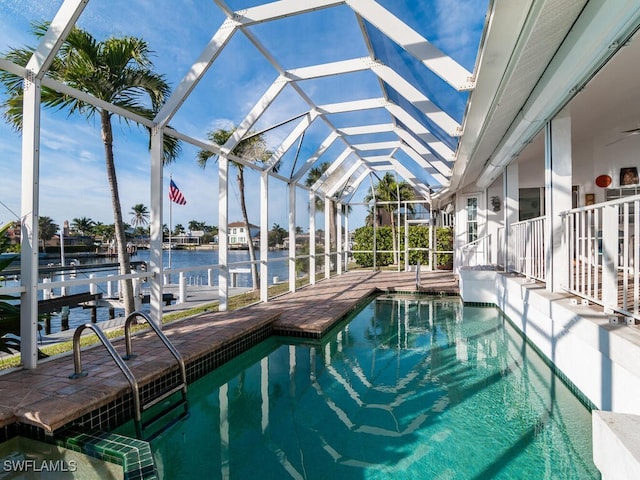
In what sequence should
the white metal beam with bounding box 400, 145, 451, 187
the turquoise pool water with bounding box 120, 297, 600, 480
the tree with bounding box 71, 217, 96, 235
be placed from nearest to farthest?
1. the turquoise pool water with bounding box 120, 297, 600, 480
2. the tree with bounding box 71, 217, 96, 235
3. the white metal beam with bounding box 400, 145, 451, 187

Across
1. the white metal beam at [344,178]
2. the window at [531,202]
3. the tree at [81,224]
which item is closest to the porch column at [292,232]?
the white metal beam at [344,178]

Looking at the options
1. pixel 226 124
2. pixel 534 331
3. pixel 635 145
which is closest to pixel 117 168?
pixel 226 124

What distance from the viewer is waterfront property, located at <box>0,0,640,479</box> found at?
258 centimetres

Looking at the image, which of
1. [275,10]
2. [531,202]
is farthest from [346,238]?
[275,10]

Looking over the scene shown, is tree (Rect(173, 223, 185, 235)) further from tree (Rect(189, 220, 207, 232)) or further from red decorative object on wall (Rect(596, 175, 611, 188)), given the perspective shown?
red decorative object on wall (Rect(596, 175, 611, 188))

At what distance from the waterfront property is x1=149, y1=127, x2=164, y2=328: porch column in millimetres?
20

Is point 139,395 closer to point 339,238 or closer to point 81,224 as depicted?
point 81,224

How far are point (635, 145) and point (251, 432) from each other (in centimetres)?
811

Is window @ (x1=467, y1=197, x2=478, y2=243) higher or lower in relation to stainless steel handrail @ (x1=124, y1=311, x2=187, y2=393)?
higher

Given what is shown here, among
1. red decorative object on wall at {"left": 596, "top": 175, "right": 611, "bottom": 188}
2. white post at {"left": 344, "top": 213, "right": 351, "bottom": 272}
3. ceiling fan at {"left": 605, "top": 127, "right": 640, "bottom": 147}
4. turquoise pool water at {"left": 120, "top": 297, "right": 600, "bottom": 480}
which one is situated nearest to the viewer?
turquoise pool water at {"left": 120, "top": 297, "right": 600, "bottom": 480}

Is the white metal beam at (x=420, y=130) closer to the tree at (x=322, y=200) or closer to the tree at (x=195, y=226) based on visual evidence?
the tree at (x=322, y=200)

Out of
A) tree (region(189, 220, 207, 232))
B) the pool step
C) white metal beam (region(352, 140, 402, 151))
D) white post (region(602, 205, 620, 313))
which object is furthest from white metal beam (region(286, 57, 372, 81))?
tree (region(189, 220, 207, 232))

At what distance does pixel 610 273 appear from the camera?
8.90 ft

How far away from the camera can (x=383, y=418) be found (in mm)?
3049
